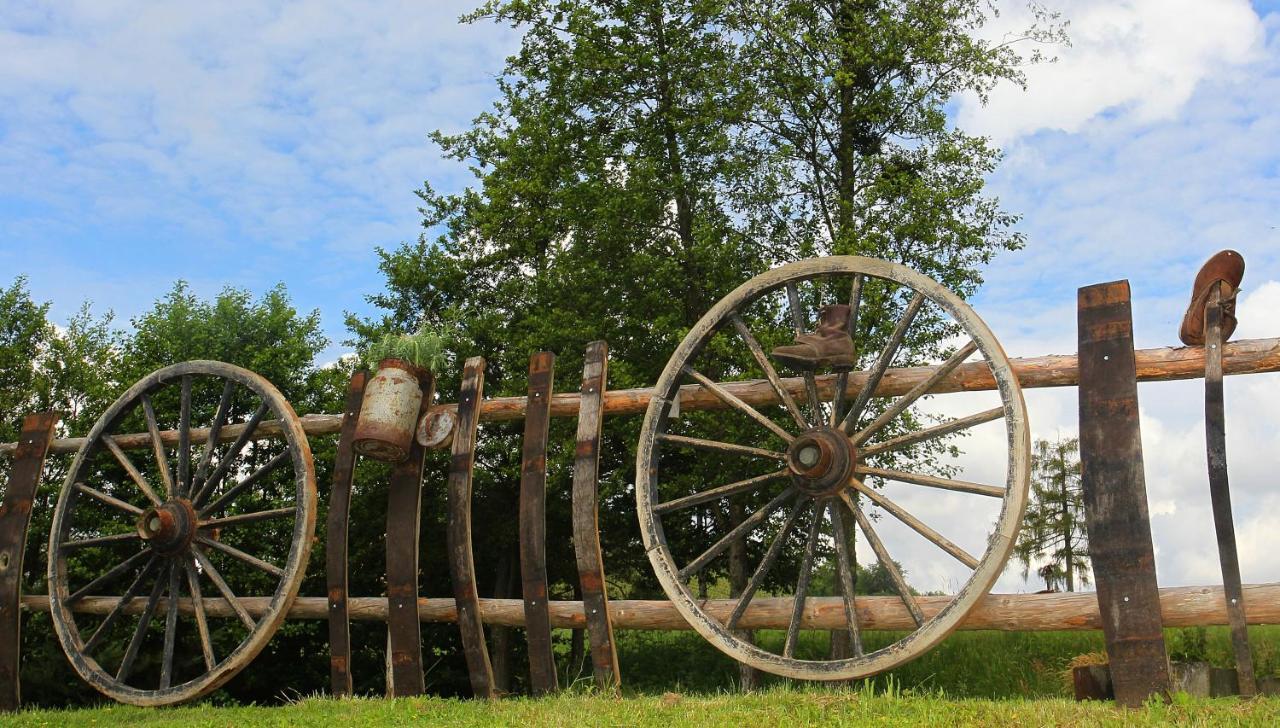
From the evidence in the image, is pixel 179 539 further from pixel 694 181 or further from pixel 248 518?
pixel 694 181

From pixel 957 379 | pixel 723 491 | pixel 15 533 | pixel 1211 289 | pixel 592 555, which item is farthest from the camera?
pixel 15 533

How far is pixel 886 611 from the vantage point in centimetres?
689

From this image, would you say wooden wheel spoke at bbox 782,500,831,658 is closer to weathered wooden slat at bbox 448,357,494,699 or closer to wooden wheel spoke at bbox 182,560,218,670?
weathered wooden slat at bbox 448,357,494,699

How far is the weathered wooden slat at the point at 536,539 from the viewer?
7707 millimetres

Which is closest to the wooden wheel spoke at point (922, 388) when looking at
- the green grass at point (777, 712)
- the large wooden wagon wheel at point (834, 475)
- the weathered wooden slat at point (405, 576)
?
the large wooden wagon wheel at point (834, 475)

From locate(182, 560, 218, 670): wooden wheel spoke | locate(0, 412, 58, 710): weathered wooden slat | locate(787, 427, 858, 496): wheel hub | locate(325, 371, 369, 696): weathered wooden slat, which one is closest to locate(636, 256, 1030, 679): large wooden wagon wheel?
locate(787, 427, 858, 496): wheel hub

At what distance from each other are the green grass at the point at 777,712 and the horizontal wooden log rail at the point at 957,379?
1.94 meters

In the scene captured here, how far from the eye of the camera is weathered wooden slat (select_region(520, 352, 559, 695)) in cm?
771

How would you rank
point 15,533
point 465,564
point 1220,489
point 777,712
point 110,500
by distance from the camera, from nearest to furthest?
point 777,712, point 1220,489, point 465,564, point 110,500, point 15,533

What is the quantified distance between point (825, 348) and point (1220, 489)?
247cm

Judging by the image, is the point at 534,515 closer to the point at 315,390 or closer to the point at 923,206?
the point at 923,206

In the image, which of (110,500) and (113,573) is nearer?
(113,573)

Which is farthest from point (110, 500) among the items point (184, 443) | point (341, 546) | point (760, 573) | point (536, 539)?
point (760, 573)

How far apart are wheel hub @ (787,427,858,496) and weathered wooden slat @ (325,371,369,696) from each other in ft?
11.6
